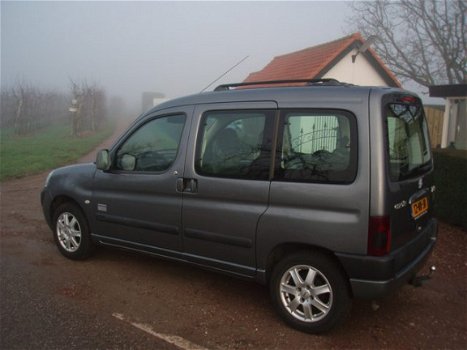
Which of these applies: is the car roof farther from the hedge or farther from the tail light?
the hedge

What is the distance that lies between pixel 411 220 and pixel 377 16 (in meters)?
27.1

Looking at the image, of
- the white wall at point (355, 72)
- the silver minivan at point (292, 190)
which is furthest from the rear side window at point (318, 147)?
the white wall at point (355, 72)

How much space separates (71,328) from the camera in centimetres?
350

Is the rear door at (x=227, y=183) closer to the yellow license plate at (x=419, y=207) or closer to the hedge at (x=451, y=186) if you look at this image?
the yellow license plate at (x=419, y=207)

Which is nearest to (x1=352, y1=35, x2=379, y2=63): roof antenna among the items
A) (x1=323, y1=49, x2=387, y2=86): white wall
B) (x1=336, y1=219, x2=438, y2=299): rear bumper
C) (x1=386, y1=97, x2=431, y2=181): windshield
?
(x1=323, y1=49, x2=387, y2=86): white wall

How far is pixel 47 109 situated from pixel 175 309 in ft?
131

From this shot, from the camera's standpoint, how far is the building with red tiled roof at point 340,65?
1163cm

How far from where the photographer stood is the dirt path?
3.36m

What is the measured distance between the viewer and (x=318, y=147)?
3398 millimetres

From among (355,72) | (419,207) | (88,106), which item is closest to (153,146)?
(419,207)

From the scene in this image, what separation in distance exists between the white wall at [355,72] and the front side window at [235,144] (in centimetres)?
858

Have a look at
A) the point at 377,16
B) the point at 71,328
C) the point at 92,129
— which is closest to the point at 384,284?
the point at 71,328

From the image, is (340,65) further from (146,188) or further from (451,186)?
(146,188)

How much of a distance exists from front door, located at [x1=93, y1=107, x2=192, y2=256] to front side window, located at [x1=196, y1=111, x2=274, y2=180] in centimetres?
24
